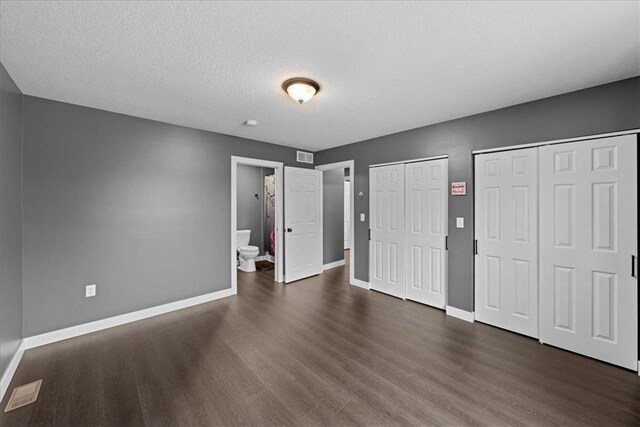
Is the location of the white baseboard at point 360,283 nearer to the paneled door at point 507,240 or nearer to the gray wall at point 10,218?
the paneled door at point 507,240

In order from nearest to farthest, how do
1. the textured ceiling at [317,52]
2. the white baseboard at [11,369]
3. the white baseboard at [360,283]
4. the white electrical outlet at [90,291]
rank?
the textured ceiling at [317,52], the white baseboard at [11,369], the white electrical outlet at [90,291], the white baseboard at [360,283]

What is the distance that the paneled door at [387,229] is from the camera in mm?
4004

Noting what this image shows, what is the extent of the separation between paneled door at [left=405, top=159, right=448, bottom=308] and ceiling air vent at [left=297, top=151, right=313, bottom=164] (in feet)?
6.82

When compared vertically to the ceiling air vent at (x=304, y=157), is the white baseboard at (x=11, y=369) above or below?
below

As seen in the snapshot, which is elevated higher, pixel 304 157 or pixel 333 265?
pixel 304 157

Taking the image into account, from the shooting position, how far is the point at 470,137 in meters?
3.23

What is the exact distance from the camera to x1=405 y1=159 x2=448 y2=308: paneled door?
352cm

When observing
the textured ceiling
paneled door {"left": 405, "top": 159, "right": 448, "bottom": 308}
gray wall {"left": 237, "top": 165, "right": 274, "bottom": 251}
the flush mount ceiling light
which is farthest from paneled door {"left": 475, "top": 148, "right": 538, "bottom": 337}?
gray wall {"left": 237, "top": 165, "right": 274, "bottom": 251}

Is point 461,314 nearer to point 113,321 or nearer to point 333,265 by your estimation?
Answer: point 333,265

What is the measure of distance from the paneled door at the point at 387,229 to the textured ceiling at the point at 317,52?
1.36 meters

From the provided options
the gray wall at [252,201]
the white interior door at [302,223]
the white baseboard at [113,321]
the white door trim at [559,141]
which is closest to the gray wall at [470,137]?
the white door trim at [559,141]

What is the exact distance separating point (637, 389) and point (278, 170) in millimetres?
4760

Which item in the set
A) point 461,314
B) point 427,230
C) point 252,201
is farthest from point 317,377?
point 252,201

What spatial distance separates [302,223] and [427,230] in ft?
7.49
